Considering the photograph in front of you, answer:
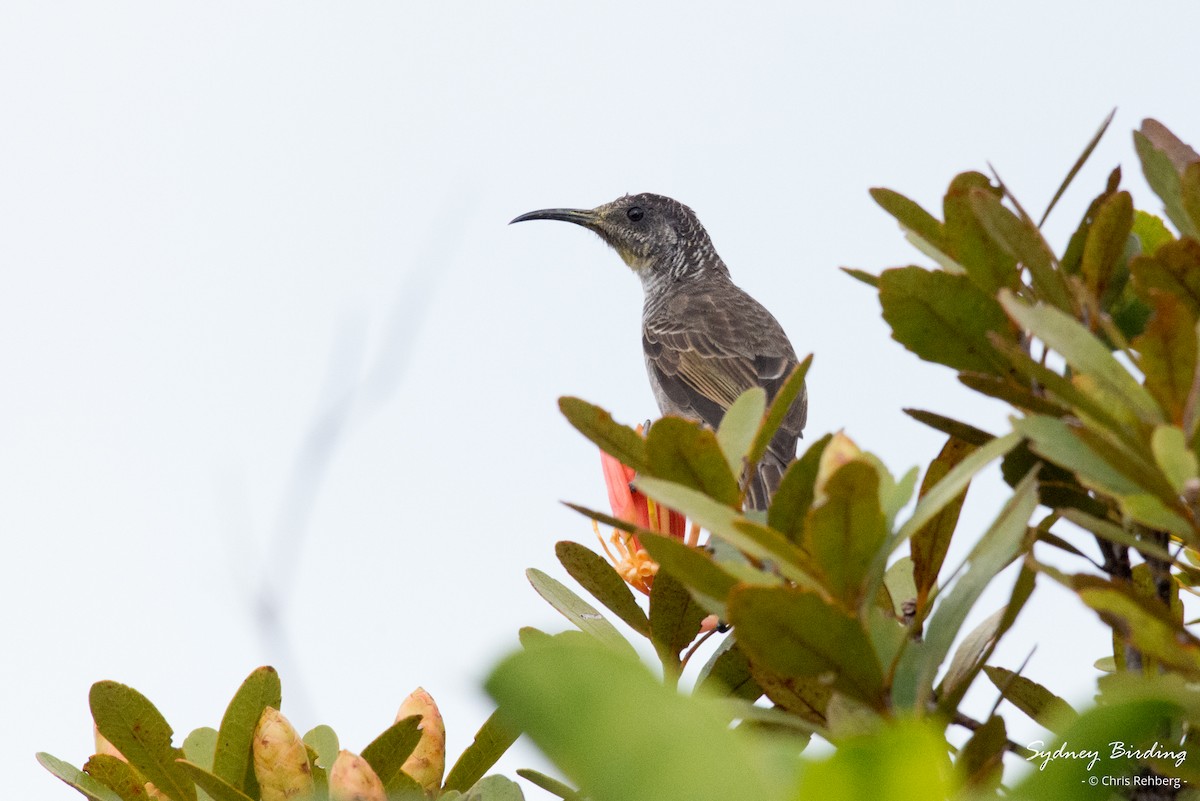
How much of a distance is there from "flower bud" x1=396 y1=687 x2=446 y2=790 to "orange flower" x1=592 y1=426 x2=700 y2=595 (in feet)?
1.44

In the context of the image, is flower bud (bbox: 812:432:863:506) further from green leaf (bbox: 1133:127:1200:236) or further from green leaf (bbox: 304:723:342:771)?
green leaf (bbox: 304:723:342:771)

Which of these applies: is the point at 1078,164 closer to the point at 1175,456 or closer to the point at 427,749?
the point at 1175,456

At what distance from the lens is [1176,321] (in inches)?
46.4

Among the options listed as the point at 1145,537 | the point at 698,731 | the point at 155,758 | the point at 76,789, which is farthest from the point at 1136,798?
the point at 76,789

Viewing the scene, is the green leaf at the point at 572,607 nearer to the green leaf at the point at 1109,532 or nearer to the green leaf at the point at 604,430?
the green leaf at the point at 604,430

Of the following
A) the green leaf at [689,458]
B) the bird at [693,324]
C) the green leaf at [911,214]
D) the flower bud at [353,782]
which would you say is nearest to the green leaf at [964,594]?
the green leaf at [689,458]

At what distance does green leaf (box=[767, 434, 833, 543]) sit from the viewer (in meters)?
1.36

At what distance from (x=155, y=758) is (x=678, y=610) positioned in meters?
0.78

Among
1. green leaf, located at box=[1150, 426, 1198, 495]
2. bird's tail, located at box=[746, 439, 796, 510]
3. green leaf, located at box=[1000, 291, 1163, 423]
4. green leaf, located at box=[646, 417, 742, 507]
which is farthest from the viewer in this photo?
bird's tail, located at box=[746, 439, 796, 510]

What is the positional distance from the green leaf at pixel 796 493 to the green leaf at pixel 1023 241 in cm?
29

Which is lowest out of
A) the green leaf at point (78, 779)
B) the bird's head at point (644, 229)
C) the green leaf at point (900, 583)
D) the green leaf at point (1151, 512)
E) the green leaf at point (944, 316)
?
the green leaf at point (78, 779)

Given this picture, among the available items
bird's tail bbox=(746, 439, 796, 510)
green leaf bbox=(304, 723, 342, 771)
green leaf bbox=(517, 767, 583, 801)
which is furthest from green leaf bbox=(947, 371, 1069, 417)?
bird's tail bbox=(746, 439, 796, 510)

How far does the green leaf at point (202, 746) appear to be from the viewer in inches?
75.7

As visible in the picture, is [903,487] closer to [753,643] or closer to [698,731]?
[753,643]
